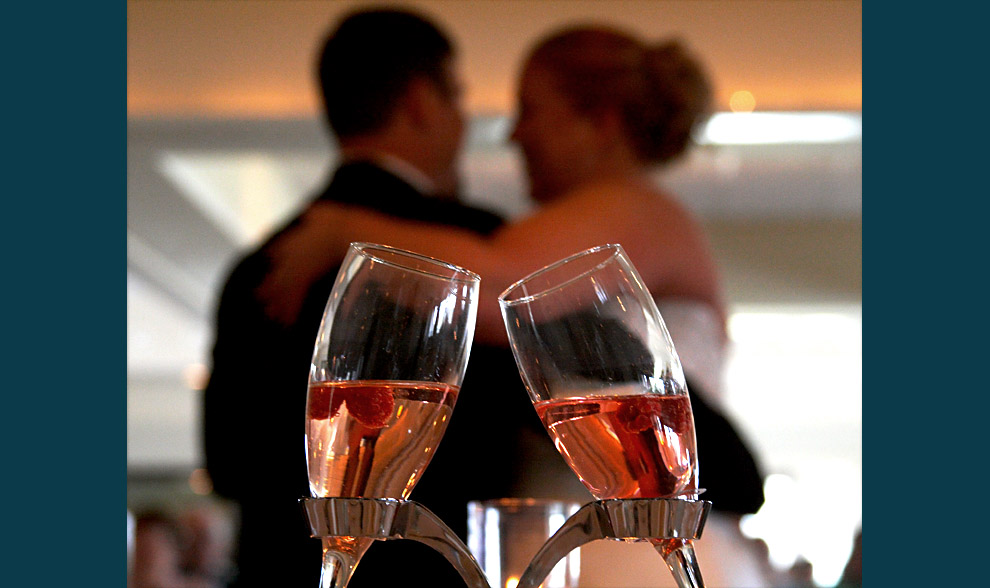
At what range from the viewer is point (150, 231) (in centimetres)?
227

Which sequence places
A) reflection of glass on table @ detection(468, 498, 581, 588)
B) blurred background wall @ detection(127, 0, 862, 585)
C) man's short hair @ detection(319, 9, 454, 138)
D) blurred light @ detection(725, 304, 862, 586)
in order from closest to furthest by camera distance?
reflection of glass on table @ detection(468, 498, 581, 588) → man's short hair @ detection(319, 9, 454, 138) → blurred background wall @ detection(127, 0, 862, 585) → blurred light @ detection(725, 304, 862, 586)

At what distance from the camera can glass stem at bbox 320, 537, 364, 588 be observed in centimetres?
37

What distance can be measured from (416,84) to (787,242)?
134 centimetres

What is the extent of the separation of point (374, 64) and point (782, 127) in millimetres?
925

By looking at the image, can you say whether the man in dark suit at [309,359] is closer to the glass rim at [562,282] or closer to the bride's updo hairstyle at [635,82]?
the bride's updo hairstyle at [635,82]

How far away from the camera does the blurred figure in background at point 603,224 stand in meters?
0.93

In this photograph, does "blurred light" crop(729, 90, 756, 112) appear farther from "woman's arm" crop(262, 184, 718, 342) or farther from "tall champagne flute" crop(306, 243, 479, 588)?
"tall champagne flute" crop(306, 243, 479, 588)

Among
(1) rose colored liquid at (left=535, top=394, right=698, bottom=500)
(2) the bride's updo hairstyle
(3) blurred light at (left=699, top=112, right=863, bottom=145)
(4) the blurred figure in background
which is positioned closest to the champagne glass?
(1) rose colored liquid at (left=535, top=394, right=698, bottom=500)

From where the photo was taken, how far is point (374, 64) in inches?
45.7

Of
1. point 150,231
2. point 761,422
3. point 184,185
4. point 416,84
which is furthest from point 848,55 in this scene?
point 761,422

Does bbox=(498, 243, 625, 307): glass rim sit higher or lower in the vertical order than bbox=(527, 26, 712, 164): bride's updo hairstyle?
lower

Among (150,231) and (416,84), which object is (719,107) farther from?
(150,231)

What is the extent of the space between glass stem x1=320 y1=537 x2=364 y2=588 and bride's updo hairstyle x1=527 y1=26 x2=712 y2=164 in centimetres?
83

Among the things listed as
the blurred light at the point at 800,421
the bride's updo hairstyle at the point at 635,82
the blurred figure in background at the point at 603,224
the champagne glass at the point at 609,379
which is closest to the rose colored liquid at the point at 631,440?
the champagne glass at the point at 609,379
